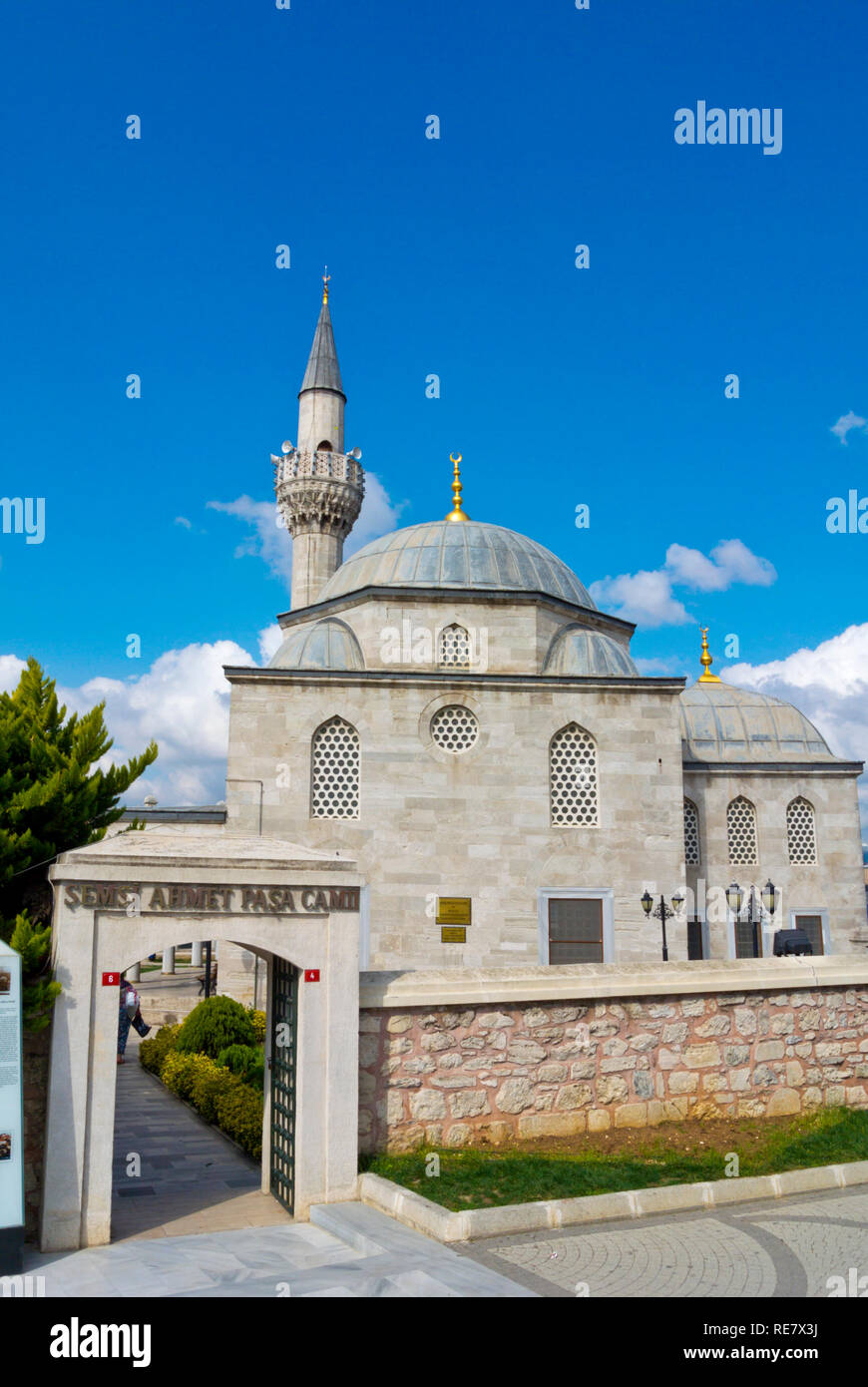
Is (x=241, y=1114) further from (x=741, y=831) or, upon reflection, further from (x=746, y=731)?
(x=746, y=731)

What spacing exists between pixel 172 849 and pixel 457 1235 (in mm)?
3204

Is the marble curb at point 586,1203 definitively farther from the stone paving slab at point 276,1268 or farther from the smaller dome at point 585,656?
the smaller dome at point 585,656

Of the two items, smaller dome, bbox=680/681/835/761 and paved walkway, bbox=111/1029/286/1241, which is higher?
smaller dome, bbox=680/681/835/761

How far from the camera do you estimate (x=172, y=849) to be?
752cm

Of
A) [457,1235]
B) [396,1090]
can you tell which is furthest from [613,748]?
[457,1235]

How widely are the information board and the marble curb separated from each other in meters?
2.40

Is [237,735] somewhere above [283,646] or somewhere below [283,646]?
below

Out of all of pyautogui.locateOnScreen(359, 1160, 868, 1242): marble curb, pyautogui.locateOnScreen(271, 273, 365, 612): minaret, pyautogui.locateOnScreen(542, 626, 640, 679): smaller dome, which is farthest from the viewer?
pyautogui.locateOnScreen(271, 273, 365, 612): minaret

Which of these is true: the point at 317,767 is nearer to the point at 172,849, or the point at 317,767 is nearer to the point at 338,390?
the point at 172,849

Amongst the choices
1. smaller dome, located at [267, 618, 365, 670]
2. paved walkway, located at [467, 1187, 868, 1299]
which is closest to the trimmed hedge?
paved walkway, located at [467, 1187, 868, 1299]

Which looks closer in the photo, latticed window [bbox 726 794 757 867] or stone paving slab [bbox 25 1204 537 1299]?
stone paving slab [bbox 25 1204 537 1299]

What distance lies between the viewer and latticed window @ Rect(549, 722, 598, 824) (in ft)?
66.5

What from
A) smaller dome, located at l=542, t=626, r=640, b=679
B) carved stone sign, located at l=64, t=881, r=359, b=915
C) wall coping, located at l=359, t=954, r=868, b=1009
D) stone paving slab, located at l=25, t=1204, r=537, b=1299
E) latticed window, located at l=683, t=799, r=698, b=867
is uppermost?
smaller dome, located at l=542, t=626, r=640, b=679

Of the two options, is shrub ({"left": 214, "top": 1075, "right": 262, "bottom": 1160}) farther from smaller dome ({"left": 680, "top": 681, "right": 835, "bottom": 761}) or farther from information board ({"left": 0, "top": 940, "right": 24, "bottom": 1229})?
smaller dome ({"left": 680, "top": 681, "right": 835, "bottom": 761})
